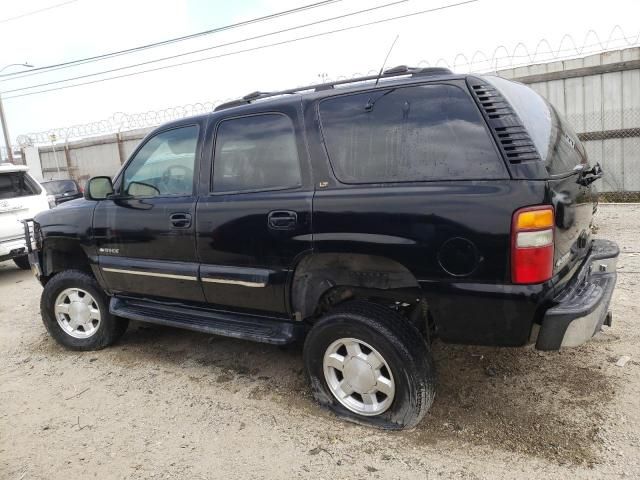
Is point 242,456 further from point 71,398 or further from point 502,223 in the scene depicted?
point 502,223

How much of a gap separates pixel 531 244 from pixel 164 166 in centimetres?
271

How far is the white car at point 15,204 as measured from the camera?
7.43m

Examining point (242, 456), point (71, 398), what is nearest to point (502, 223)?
point (242, 456)

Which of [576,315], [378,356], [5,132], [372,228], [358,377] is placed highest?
[5,132]

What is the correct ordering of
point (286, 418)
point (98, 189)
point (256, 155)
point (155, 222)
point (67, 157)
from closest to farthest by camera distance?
point (286, 418) → point (256, 155) → point (155, 222) → point (98, 189) → point (67, 157)

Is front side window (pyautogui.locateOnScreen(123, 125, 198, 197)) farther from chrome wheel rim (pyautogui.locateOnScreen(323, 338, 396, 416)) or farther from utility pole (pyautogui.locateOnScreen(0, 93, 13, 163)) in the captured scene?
utility pole (pyautogui.locateOnScreen(0, 93, 13, 163))

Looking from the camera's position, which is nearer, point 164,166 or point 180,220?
point 180,220

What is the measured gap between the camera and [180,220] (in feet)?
11.6

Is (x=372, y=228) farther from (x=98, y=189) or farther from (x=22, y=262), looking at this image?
(x=22, y=262)

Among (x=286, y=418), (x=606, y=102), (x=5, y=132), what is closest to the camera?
(x=286, y=418)

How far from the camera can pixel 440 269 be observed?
2.57 metres

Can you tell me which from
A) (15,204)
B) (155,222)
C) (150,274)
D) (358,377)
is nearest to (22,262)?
(15,204)

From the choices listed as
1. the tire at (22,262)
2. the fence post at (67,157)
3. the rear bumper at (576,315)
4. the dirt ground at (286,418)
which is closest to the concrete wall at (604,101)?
the dirt ground at (286,418)

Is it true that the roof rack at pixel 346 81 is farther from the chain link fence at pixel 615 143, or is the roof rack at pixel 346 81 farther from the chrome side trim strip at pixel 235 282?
the chain link fence at pixel 615 143
